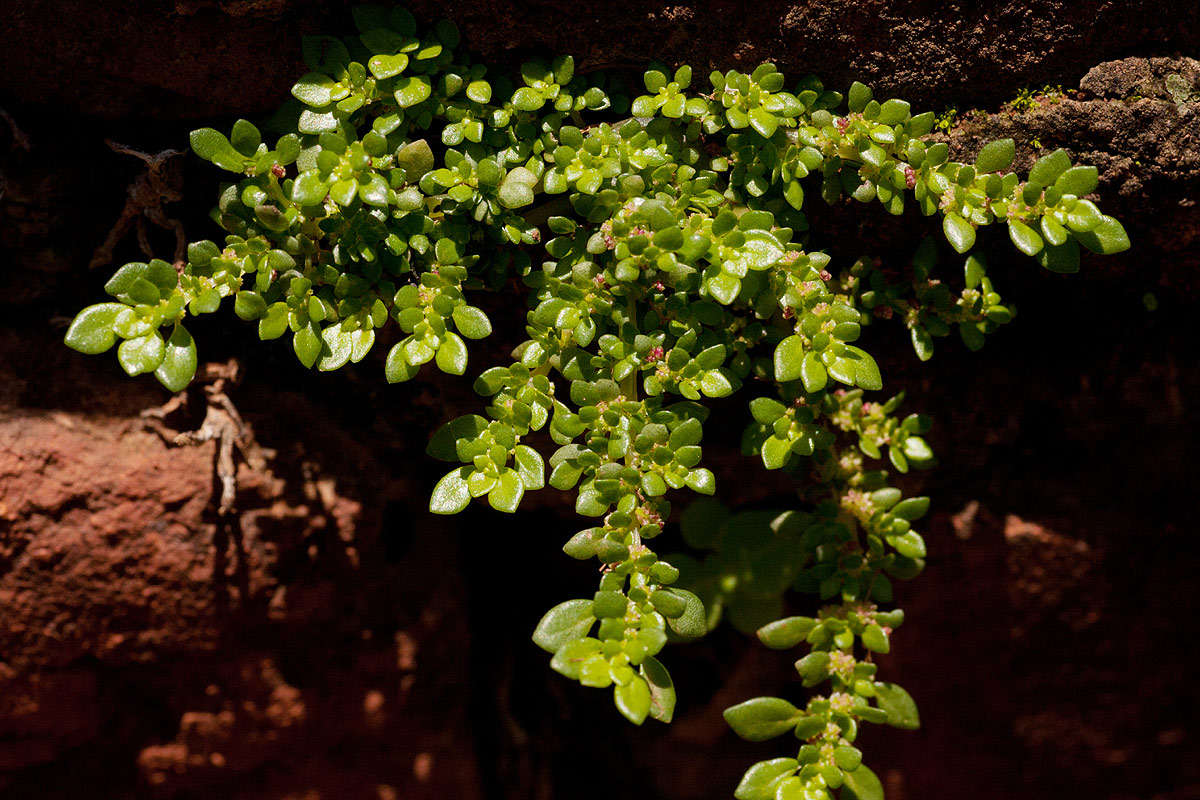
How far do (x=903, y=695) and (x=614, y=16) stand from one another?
1.72m

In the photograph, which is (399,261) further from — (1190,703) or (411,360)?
(1190,703)

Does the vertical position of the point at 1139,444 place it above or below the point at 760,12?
below

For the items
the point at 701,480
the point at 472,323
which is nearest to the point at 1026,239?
the point at 701,480

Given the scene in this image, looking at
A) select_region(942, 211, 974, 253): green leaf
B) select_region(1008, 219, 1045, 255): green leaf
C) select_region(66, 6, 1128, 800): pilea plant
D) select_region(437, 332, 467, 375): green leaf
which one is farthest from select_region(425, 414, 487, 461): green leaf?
select_region(1008, 219, 1045, 255): green leaf

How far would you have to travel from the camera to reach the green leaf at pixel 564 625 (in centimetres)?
176

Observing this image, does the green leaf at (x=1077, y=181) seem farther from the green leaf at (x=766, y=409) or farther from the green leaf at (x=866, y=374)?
the green leaf at (x=766, y=409)

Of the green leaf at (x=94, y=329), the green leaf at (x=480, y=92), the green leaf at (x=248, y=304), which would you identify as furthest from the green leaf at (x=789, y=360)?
the green leaf at (x=94, y=329)

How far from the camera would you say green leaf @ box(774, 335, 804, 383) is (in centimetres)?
186

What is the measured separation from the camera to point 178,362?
181 centimetres

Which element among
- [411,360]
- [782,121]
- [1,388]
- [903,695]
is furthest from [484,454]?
[1,388]

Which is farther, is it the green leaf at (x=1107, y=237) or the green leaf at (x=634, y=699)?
Answer: the green leaf at (x=1107, y=237)

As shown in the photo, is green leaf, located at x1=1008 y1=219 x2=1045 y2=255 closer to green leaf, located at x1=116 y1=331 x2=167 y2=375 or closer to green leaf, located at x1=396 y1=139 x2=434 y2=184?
green leaf, located at x1=396 y1=139 x2=434 y2=184

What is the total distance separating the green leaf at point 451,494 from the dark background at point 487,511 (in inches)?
23.1

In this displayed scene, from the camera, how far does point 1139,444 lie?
2688 mm
